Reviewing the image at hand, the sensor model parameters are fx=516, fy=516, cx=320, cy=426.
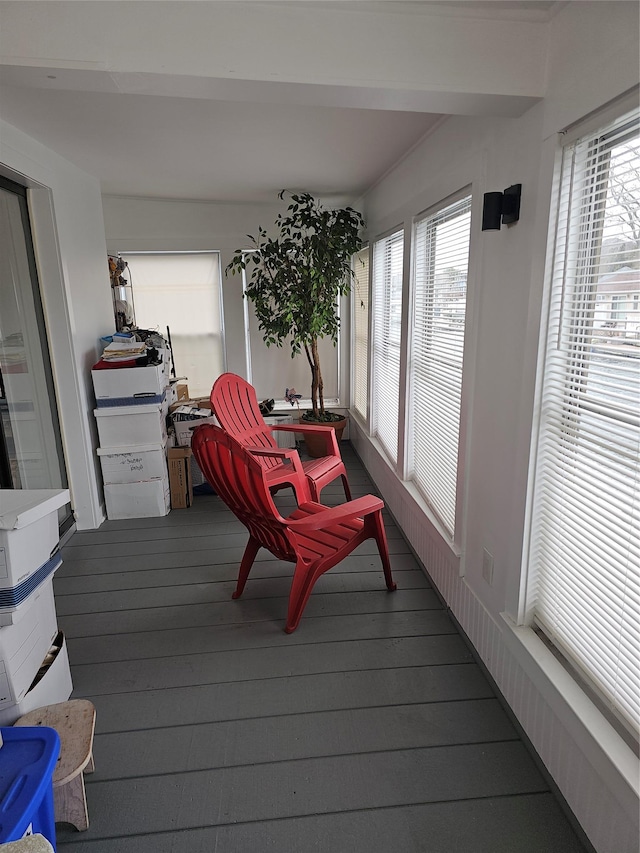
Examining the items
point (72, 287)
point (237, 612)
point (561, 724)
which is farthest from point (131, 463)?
point (561, 724)

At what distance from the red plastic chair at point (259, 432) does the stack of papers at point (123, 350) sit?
1.91 feet

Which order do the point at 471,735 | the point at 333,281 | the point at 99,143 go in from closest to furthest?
the point at 471,735, the point at 99,143, the point at 333,281

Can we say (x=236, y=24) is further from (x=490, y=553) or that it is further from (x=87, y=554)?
(x=87, y=554)

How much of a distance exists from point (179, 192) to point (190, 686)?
390 cm

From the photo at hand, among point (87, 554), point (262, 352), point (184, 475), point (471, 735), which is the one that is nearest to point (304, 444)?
point (262, 352)

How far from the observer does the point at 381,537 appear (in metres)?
2.62

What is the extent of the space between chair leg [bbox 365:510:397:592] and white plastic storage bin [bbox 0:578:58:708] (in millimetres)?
1442

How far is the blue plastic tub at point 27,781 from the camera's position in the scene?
1180 millimetres

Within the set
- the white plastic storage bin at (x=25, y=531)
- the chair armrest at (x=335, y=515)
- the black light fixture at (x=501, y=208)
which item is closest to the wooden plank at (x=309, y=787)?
the white plastic storage bin at (x=25, y=531)

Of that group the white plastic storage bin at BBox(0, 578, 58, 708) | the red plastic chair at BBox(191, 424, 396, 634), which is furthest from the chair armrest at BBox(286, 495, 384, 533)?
the white plastic storage bin at BBox(0, 578, 58, 708)

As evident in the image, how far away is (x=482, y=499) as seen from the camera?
2.13 metres

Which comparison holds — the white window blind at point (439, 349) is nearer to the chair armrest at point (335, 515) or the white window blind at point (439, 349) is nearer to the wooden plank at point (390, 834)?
Answer: the chair armrest at point (335, 515)

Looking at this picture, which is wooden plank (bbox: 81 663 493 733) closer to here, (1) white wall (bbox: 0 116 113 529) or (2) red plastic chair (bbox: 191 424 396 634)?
(2) red plastic chair (bbox: 191 424 396 634)

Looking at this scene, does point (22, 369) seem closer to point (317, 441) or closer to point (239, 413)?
point (239, 413)
